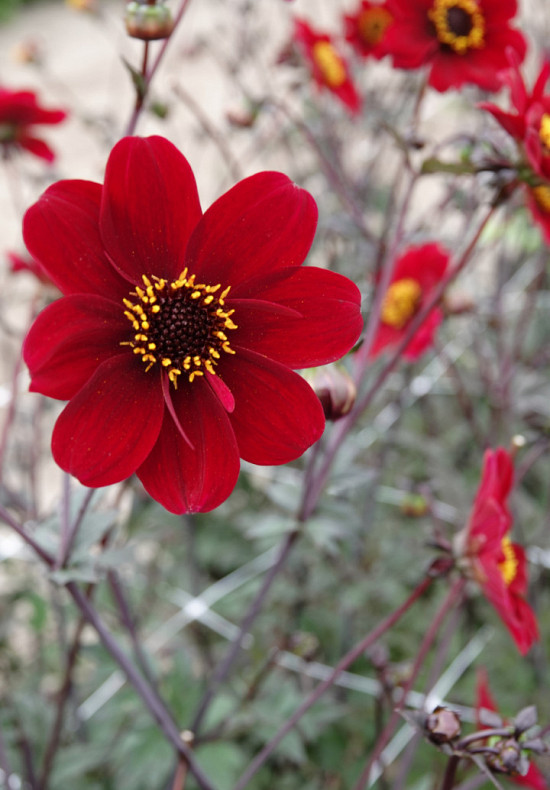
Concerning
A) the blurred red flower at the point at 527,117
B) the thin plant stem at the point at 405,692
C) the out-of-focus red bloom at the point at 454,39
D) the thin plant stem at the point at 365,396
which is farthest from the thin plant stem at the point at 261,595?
the out-of-focus red bloom at the point at 454,39

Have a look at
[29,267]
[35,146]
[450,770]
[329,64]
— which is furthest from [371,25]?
[450,770]

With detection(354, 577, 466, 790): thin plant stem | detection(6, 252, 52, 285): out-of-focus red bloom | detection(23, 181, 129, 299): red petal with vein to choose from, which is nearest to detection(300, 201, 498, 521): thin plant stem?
detection(354, 577, 466, 790): thin plant stem

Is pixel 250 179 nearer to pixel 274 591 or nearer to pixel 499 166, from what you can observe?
pixel 499 166

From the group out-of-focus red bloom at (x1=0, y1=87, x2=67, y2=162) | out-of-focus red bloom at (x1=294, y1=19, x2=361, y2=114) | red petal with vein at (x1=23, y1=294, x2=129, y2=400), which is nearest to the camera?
red petal with vein at (x1=23, y1=294, x2=129, y2=400)

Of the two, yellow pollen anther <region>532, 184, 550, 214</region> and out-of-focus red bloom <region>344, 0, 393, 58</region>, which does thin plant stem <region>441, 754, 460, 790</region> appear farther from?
out-of-focus red bloom <region>344, 0, 393, 58</region>

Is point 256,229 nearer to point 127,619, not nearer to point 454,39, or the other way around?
point 127,619

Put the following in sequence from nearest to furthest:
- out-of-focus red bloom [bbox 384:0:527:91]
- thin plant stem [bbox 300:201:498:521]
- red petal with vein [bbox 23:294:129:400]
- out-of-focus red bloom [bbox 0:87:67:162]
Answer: red petal with vein [bbox 23:294:129:400], thin plant stem [bbox 300:201:498:521], out-of-focus red bloom [bbox 384:0:527:91], out-of-focus red bloom [bbox 0:87:67:162]

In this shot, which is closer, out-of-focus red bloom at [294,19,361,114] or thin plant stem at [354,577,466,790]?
thin plant stem at [354,577,466,790]

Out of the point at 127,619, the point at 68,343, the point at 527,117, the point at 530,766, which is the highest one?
the point at 527,117
